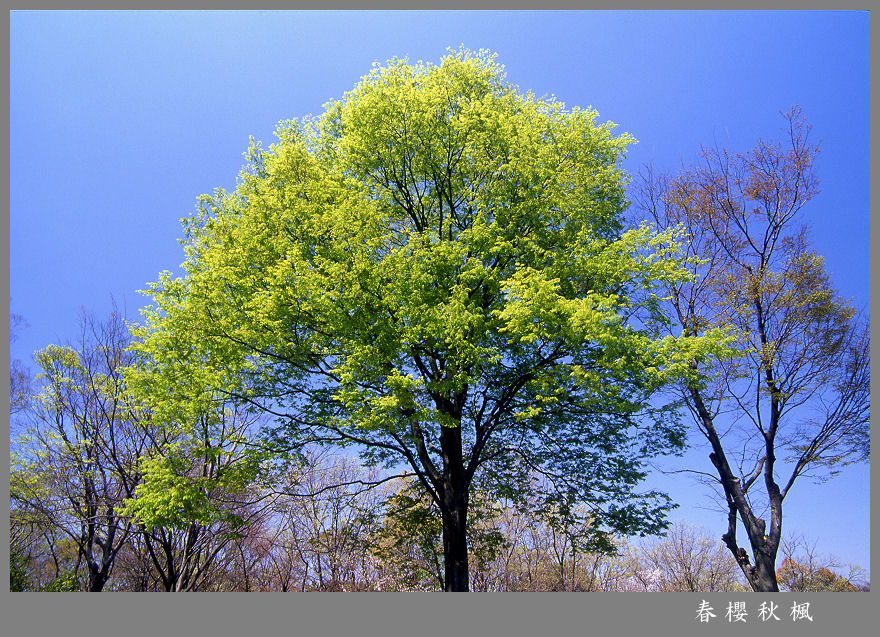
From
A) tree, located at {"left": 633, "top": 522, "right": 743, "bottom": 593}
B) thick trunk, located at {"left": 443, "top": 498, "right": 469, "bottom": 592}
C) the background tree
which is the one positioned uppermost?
the background tree

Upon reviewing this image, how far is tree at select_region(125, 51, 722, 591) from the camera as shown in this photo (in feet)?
26.3

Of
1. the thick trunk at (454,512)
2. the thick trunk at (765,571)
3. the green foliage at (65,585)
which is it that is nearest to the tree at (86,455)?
the green foliage at (65,585)

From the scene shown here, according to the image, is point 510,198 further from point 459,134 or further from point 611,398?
point 611,398

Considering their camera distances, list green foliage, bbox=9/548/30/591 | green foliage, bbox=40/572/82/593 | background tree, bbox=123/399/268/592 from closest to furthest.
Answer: background tree, bbox=123/399/268/592 < green foliage, bbox=9/548/30/591 < green foliage, bbox=40/572/82/593

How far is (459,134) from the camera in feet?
33.4

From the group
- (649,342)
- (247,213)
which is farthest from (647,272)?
(247,213)

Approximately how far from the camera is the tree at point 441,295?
802 centimetres

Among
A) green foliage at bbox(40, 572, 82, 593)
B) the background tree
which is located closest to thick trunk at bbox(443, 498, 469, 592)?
the background tree

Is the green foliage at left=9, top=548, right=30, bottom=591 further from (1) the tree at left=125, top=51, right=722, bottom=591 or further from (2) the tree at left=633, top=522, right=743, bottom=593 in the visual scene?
(2) the tree at left=633, top=522, right=743, bottom=593

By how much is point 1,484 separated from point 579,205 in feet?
40.6

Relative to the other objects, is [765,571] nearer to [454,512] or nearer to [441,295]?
[454,512]

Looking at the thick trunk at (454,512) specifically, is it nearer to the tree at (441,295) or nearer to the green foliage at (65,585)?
the tree at (441,295)

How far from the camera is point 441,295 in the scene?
352 inches

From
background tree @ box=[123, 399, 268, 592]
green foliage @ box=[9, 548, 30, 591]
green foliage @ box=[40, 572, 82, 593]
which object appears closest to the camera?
background tree @ box=[123, 399, 268, 592]
